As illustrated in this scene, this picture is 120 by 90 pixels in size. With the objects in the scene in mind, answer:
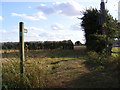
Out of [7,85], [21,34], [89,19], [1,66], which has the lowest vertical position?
[7,85]

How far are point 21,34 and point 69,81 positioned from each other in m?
1.84

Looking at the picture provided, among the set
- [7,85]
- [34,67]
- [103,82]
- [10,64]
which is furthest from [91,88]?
[10,64]

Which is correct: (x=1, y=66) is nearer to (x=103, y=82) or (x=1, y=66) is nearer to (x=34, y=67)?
(x=34, y=67)

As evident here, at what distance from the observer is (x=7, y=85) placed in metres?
5.35

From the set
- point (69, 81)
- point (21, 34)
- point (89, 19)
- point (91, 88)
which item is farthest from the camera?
point (89, 19)

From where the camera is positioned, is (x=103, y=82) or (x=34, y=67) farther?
(x=34, y=67)

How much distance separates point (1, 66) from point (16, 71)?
0.74m

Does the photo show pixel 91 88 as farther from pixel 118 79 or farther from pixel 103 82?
pixel 118 79

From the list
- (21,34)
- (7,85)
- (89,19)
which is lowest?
(7,85)

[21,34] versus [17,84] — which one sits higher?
[21,34]

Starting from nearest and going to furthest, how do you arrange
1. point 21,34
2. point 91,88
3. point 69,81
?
point 91,88 → point 69,81 → point 21,34

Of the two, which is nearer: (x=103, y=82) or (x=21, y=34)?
(x=103, y=82)

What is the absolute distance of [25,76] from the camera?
5.23m

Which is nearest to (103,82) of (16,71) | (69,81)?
(69,81)
